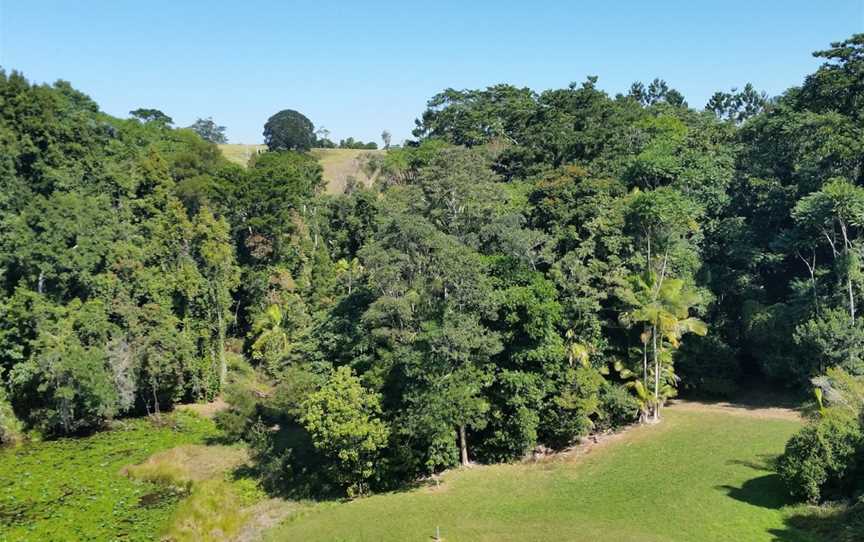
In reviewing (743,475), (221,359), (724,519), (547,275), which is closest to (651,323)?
(547,275)

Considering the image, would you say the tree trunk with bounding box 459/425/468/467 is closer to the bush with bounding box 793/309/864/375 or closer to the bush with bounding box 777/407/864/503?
the bush with bounding box 777/407/864/503

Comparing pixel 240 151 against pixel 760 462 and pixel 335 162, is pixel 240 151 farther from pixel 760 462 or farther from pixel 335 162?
pixel 760 462

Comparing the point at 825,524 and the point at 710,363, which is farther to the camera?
the point at 710,363

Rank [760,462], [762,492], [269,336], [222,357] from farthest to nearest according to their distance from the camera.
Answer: [222,357], [269,336], [760,462], [762,492]

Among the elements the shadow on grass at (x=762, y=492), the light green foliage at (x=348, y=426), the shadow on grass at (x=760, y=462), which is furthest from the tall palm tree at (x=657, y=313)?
the light green foliage at (x=348, y=426)

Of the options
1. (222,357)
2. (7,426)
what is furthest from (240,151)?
(7,426)
